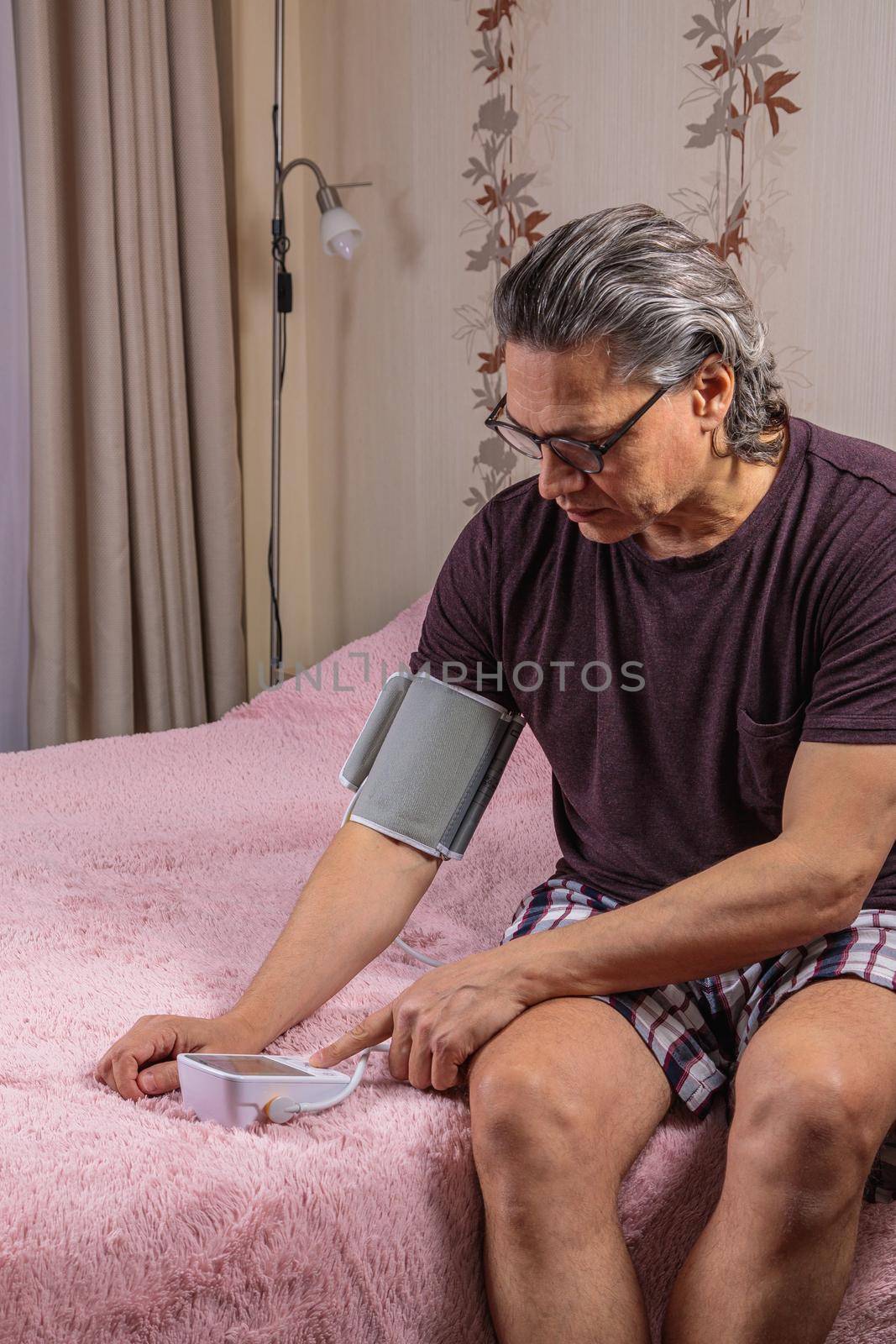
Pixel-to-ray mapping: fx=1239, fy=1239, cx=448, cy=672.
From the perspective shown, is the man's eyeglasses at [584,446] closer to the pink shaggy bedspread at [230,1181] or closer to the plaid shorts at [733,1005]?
the plaid shorts at [733,1005]

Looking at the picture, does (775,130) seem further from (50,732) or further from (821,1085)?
(50,732)

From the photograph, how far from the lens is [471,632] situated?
133 centimetres

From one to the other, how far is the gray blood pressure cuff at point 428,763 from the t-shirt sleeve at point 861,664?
37cm

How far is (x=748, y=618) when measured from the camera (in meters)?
1.16

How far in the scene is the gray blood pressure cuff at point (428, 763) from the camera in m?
1.29

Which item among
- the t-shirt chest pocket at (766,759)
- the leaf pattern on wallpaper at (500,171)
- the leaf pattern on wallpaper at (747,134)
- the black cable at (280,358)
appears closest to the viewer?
the t-shirt chest pocket at (766,759)

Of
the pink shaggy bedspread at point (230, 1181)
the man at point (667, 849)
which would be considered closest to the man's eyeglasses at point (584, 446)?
the man at point (667, 849)

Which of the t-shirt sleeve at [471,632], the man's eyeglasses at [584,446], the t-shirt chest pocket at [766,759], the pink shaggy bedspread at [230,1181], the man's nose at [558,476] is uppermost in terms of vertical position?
the man's eyeglasses at [584,446]

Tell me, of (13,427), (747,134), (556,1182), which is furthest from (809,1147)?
(13,427)

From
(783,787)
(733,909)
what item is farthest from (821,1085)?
(783,787)

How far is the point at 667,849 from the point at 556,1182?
407 millimetres

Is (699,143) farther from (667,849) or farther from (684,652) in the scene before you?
(667,849)

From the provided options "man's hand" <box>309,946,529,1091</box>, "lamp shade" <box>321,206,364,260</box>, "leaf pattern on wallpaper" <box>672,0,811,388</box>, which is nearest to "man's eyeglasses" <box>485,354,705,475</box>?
"man's hand" <box>309,946,529,1091</box>

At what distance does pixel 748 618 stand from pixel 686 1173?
0.49 m
